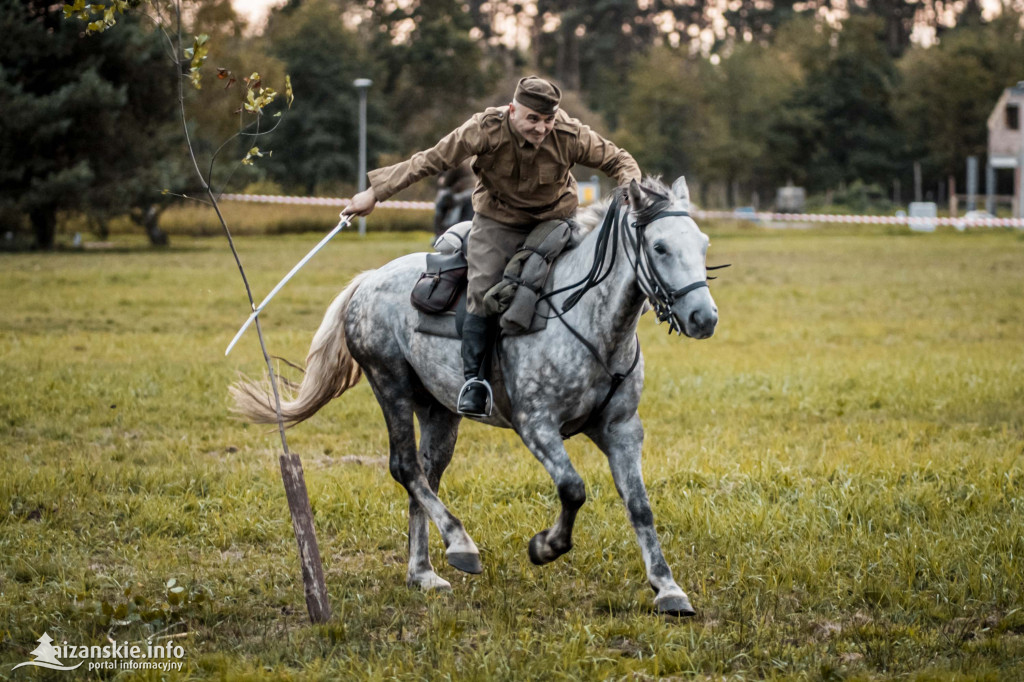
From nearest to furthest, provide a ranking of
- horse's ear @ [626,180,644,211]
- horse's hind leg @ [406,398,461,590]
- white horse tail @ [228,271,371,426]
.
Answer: horse's ear @ [626,180,644,211] → horse's hind leg @ [406,398,461,590] → white horse tail @ [228,271,371,426]

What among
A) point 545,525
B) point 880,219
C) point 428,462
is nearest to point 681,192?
point 428,462

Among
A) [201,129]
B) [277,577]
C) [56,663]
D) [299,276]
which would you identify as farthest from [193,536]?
[201,129]

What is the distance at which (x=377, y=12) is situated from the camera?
73500mm

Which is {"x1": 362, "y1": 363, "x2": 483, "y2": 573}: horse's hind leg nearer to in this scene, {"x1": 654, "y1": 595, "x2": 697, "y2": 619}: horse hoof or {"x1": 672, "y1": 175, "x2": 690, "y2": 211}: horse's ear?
{"x1": 654, "y1": 595, "x2": 697, "y2": 619}: horse hoof

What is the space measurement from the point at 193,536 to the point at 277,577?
98 cm

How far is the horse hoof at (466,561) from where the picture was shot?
5.47 metres

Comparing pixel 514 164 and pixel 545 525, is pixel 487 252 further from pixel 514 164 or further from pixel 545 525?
pixel 545 525

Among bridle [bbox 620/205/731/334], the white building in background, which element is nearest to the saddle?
bridle [bbox 620/205/731/334]

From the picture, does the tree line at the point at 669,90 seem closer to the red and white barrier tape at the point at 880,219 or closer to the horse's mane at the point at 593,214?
the red and white barrier tape at the point at 880,219

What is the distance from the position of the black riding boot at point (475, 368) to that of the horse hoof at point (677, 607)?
4.24 feet

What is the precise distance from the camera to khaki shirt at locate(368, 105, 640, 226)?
5.54m

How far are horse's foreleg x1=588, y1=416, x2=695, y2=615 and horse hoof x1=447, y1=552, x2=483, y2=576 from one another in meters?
0.80

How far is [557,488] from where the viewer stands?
5305 mm

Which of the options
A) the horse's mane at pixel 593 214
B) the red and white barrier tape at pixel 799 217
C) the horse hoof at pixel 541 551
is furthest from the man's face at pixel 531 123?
the red and white barrier tape at pixel 799 217
